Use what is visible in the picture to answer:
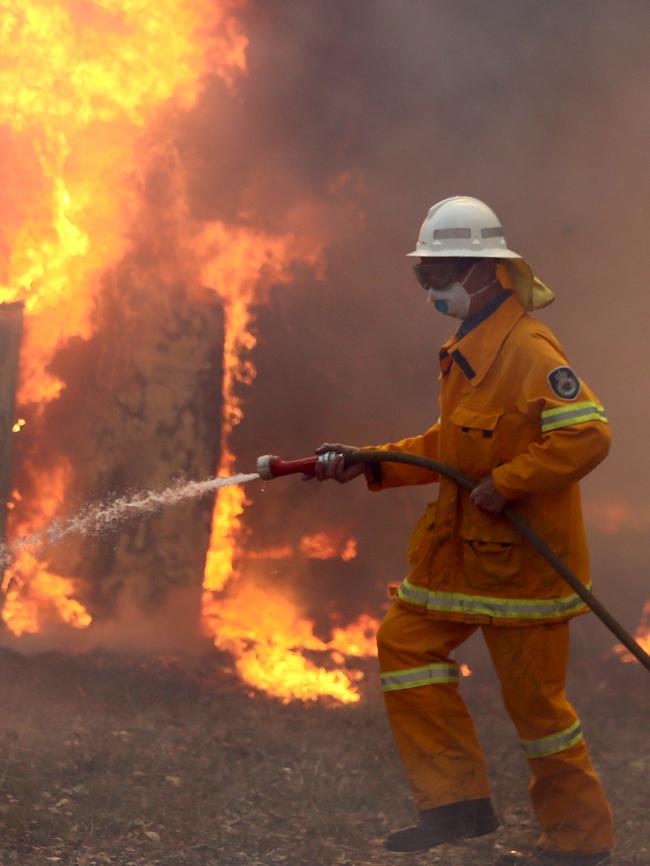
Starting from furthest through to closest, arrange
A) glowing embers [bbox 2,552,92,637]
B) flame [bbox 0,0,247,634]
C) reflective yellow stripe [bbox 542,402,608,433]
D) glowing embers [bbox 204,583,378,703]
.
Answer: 1. flame [bbox 0,0,247,634]
2. glowing embers [bbox 2,552,92,637]
3. glowing embers [bbox 204,583,378,703]
4. reflective yellow stripe [bbox 542,402,608,433]

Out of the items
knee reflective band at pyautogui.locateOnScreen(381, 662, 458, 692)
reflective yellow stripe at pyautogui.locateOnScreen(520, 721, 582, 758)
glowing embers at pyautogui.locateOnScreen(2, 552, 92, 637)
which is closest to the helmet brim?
knee reflective band at pyautogui.locateOnScreen(381, 662, 458, 692)

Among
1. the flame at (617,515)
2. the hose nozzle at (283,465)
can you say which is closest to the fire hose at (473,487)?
the hose nozzle at (283,465)

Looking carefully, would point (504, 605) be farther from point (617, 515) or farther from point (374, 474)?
point (617, 515)

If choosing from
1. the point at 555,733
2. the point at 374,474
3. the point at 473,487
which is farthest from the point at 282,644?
the point at 473,487

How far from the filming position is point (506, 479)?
3.61 m

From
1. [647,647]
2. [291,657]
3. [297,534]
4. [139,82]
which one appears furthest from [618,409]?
[139,82]

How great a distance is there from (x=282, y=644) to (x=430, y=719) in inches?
99.2

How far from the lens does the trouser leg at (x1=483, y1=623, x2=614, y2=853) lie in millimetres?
3754

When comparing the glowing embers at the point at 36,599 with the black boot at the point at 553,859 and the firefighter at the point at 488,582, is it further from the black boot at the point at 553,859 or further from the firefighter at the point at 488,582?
the black boot at the point at 553,859

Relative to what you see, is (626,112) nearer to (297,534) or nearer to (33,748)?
(297,534)

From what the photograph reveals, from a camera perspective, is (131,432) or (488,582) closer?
(488,582)

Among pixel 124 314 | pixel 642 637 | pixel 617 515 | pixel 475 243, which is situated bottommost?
pixel 642 637

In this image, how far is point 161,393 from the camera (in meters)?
6.57

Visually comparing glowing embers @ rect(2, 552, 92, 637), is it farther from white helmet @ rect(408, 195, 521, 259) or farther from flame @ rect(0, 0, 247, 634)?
white helmet @ rect(408, 195, 521, 259)
